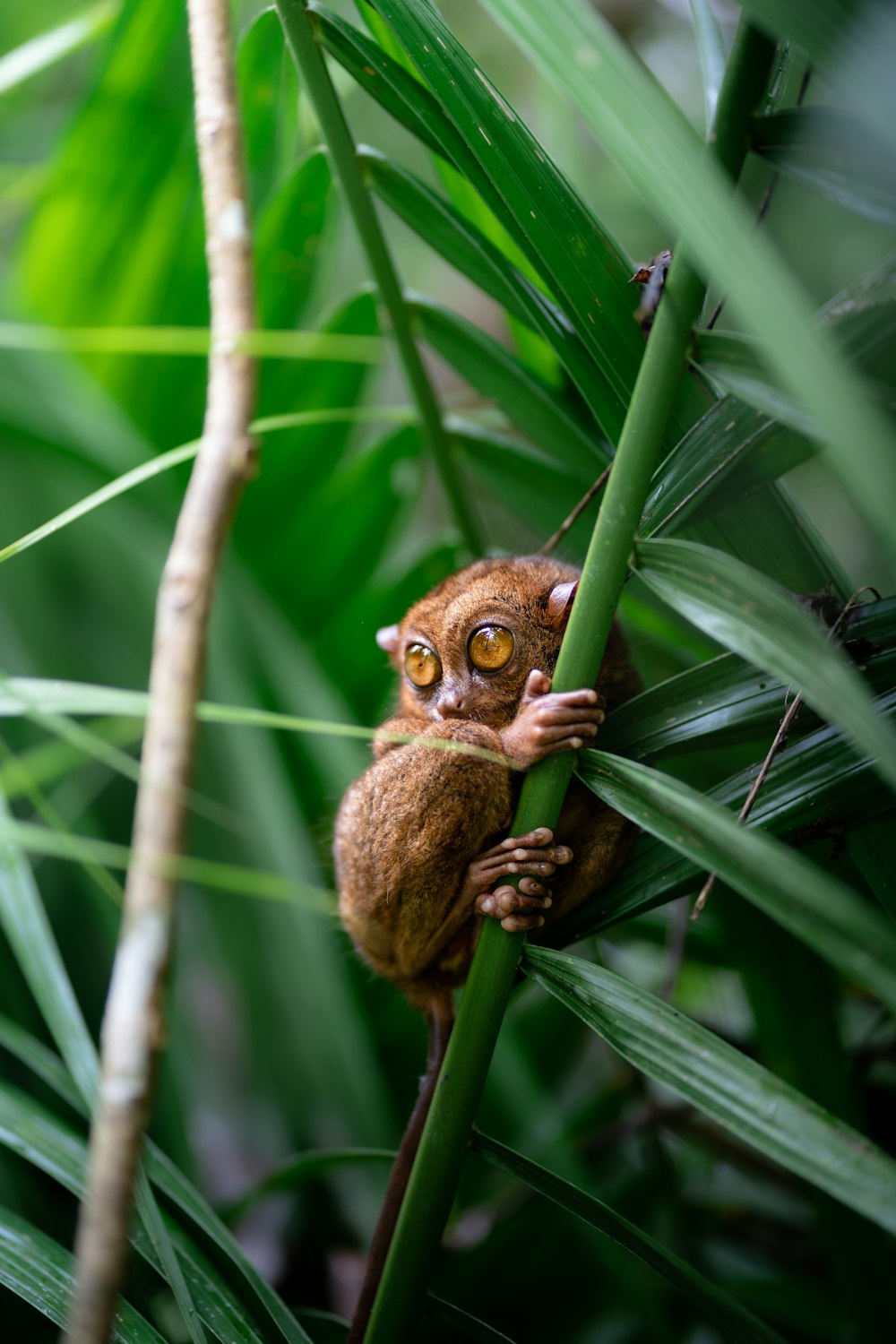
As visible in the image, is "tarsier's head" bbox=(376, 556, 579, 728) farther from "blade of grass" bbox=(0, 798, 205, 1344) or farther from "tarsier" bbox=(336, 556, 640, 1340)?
"blade of grass" bbox=(0, 798, 205, 1344)

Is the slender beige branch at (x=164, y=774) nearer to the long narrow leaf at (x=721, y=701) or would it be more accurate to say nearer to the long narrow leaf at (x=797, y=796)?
the long narrow leaf at (x=797, y=796)

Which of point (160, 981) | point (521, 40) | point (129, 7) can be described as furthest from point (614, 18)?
point (160, 981)

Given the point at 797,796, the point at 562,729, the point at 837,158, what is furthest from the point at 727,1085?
the point at 837,158

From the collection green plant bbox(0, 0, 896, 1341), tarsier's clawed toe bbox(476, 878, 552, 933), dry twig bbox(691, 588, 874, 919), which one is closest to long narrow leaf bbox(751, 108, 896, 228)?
green plant bbox(0, 0, 896, 1341)

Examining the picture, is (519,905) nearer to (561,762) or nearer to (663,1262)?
(561,762)

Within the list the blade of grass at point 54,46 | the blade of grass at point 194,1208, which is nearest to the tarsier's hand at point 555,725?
the blade of grass at point 194,1208

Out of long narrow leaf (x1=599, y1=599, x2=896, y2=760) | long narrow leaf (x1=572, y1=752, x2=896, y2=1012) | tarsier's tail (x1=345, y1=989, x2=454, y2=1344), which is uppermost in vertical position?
long narrow leaf (x1=599, y1=599, x2=896, y2=760)
